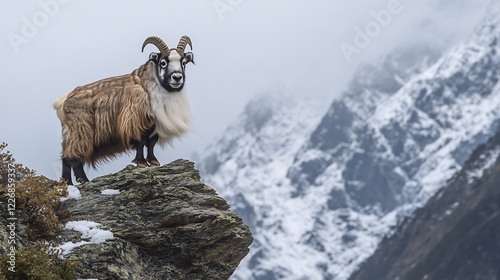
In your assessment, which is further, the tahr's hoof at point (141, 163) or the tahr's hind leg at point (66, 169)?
the tahr's hind leg at point (66, 169)

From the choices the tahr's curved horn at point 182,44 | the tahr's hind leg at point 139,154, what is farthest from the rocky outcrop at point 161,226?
the tahr's curved horn at point 182,44

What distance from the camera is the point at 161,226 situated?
19.5m

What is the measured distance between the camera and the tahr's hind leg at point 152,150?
73.9 ft

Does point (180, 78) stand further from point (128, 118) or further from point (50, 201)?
point (50, 201)

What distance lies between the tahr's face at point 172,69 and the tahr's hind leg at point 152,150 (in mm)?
1079

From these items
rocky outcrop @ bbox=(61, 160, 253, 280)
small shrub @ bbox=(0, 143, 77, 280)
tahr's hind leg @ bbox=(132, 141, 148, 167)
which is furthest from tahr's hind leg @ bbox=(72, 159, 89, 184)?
small shrub @ bbox=(0, 143, 77, 280)

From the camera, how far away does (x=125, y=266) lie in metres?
18.6

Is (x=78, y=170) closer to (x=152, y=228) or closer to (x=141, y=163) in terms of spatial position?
(x=141, y=163)

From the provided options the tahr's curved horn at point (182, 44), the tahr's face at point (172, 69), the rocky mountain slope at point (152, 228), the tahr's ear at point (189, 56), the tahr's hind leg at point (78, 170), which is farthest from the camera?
the tahr's curved horn at point (182, 44)

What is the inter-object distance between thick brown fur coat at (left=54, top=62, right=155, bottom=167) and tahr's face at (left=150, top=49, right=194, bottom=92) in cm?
21

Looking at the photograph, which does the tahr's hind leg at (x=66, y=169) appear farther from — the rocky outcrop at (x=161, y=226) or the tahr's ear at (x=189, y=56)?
the tahr's ear at (x=189, y=56)

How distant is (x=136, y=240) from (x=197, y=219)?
115 cm

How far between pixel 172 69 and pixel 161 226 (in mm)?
3819

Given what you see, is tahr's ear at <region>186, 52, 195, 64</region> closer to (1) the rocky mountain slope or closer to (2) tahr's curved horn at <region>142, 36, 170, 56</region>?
(2) tahr's curved horn at <region>142, 36, 170, 56</region>
